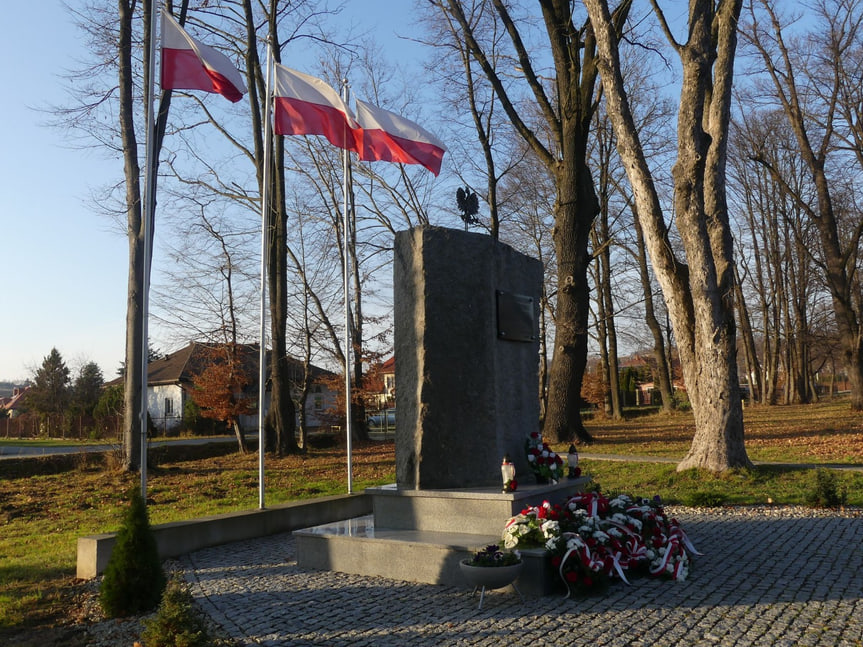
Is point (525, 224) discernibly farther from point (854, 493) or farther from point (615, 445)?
point (854, 493)

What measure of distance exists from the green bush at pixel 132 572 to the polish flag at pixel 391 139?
6293mm

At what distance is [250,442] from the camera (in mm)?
23344

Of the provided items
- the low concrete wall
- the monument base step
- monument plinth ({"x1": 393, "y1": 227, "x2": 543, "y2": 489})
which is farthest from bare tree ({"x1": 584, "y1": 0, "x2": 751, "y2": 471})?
the monument base step

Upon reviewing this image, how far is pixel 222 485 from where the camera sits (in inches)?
539

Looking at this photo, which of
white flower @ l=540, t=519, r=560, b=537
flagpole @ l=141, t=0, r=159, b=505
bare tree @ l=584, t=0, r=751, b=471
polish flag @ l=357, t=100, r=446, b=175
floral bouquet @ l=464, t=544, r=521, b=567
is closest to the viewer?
floral bouquet @ l=464, t=544, r=521, b=567

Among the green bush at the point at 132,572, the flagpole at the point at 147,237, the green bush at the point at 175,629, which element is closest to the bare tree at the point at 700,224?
the flagpole at the point at 147,237

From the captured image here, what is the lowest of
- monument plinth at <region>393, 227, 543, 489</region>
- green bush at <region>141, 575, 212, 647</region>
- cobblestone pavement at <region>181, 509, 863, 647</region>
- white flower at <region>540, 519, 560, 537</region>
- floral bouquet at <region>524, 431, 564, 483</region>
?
cobblestone pavement at <region>181, 509, 863, 647</region>

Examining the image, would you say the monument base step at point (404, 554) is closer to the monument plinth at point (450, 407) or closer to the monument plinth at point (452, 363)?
the monument plinth at point (450, 407)

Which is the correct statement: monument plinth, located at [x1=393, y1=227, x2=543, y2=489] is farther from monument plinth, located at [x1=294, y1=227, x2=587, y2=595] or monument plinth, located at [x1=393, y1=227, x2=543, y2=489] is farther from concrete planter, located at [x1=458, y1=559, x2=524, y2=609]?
concrete planter, located at [x1=458, y1=559, x2=524, y2=609]

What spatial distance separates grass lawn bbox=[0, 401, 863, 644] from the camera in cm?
740

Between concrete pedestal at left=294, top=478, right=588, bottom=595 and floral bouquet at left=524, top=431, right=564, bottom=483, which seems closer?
concrete pedestal at left=294, top=478, right=588, bottom=595

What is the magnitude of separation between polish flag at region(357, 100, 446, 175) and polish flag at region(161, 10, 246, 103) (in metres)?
2.23

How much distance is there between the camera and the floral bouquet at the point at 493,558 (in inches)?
215

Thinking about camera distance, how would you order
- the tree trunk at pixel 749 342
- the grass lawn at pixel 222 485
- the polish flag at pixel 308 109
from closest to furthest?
the grass lawn at pixel 222 485, the polish flag at pixel 308 109, the tree trunk at pixel 749 342
